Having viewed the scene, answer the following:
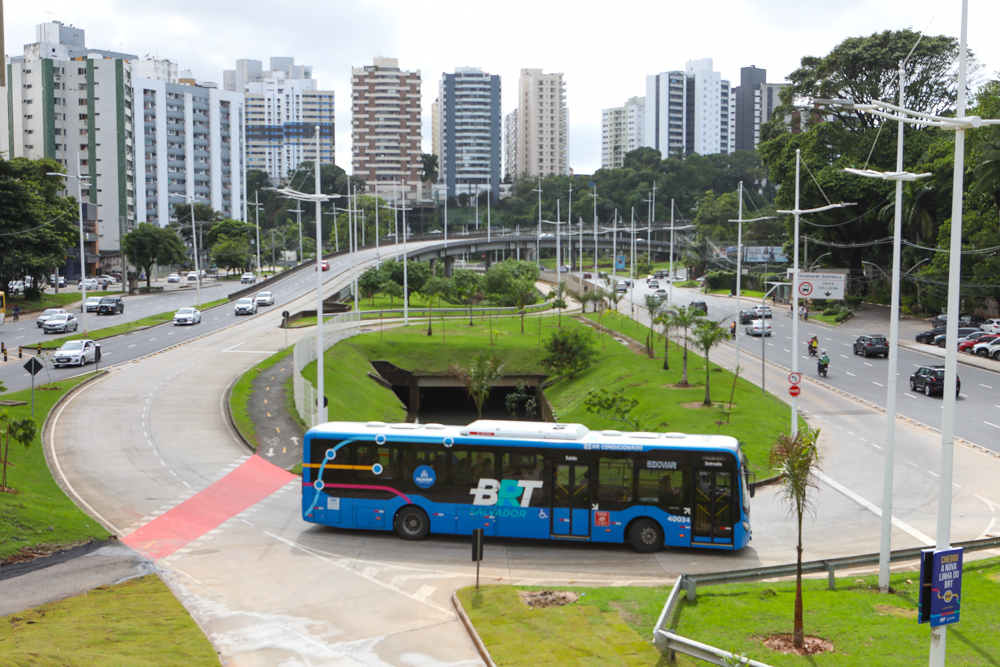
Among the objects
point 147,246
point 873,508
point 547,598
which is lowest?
point 873,508

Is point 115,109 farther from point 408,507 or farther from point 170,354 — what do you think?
point 408,507

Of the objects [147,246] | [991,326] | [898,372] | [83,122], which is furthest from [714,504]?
[83,122]

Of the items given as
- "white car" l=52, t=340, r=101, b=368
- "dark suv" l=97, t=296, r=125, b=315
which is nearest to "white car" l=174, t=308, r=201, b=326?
"dark suv" l=97, t=296, r=125, b=315

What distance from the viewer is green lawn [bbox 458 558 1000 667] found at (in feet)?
46.3

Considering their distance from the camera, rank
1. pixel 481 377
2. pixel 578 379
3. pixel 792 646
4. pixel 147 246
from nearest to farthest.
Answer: pixel 792 646 < pixel 481 377 < pixel 578 379 < pixel 147 246

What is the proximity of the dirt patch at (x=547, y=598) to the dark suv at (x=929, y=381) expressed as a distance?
37.7 metres

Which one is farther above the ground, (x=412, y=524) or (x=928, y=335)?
(x=928, y=335)

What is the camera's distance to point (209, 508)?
25016 mm

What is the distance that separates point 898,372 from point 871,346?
5291 mm

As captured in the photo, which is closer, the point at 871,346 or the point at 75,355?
the point at 75,355

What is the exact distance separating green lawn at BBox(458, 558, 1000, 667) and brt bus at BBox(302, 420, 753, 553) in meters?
3.42

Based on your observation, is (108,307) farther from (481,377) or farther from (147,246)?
(481,377)

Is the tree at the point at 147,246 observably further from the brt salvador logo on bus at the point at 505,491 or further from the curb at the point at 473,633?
the curb at the point at 473,633

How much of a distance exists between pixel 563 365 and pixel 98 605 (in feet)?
140
